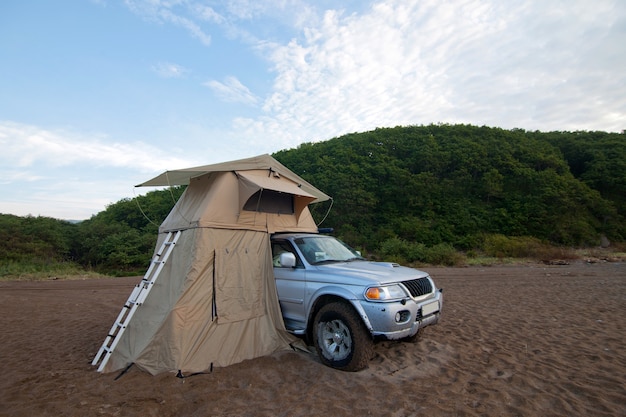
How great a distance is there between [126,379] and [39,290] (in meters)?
12.3

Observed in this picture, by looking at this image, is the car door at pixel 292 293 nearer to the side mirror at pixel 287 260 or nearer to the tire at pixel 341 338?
the side mirror at pixel 287 260

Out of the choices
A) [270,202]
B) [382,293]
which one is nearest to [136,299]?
[270,202]

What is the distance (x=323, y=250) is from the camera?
5879mm

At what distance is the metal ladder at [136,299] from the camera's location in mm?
4887

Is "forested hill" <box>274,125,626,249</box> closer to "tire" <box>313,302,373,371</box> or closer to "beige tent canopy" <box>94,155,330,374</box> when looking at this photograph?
"beige tent canopy" <box>94,155,330,374</box>

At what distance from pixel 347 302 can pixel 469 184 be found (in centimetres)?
3437

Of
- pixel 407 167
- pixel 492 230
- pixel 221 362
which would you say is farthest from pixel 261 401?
pixel 407 167

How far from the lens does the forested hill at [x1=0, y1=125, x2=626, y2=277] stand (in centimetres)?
2575

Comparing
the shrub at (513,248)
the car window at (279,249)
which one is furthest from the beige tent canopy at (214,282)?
the shrub at (513,248)

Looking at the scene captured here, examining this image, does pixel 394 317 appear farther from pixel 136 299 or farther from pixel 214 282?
pixel 136 299

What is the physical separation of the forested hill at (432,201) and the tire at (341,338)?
58.8 feet

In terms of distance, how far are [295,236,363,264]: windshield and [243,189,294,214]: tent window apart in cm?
80

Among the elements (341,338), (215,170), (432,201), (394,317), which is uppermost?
(432,201)

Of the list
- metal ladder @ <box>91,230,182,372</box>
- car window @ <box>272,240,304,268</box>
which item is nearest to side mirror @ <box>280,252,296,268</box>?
car window @ <box>272,240,304,268</box>
